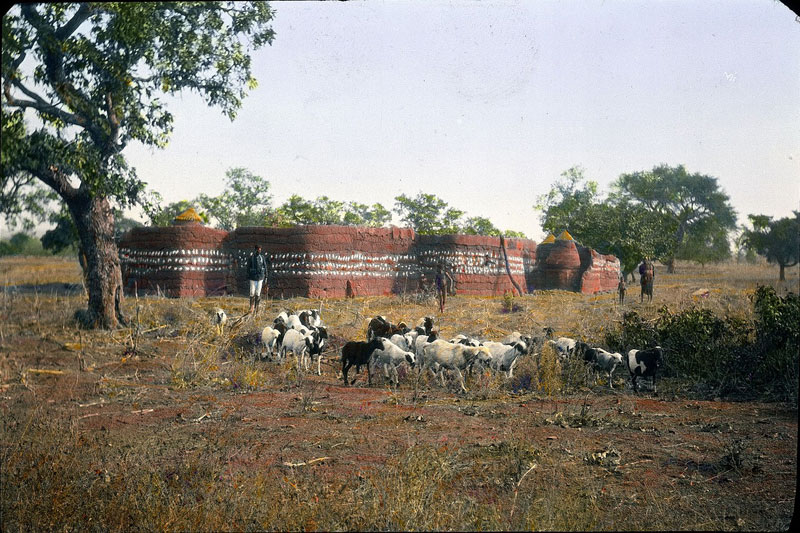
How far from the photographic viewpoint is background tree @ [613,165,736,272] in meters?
16.3

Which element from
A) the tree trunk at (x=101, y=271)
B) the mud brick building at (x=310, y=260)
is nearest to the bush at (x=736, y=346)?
the mud brick building at (x=310, y=260)

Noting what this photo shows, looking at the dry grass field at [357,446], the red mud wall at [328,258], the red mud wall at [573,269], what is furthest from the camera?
the red mud wall at [573,269]

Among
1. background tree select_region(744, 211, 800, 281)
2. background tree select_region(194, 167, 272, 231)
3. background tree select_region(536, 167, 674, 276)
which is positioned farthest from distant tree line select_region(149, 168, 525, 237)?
background tree select_region(744, 211, 800, 281)

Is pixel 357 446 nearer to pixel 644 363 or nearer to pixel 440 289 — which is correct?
pixel 644 363

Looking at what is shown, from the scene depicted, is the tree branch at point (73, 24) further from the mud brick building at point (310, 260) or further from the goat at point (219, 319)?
the goat at point (219, 319)

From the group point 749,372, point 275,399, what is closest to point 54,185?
point 275,399

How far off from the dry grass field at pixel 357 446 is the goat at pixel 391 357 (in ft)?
1.02

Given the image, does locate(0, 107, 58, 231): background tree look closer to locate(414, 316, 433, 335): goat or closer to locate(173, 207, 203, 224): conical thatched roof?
locate(173, 207, 203, 224): conical thatched roof

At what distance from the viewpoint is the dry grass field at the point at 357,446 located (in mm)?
3812

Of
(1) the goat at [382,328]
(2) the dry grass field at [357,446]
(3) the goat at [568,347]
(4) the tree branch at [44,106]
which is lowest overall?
(2) the dry grass field at [357,446]

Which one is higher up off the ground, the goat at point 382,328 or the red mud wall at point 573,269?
the red mud wall at point 573,269

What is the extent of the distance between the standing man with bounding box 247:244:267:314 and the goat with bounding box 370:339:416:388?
1.91 meters

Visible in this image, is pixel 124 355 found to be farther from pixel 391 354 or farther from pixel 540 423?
pixel 540 423

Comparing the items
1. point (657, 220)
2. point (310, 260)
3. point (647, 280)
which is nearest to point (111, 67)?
point (310, 260)
